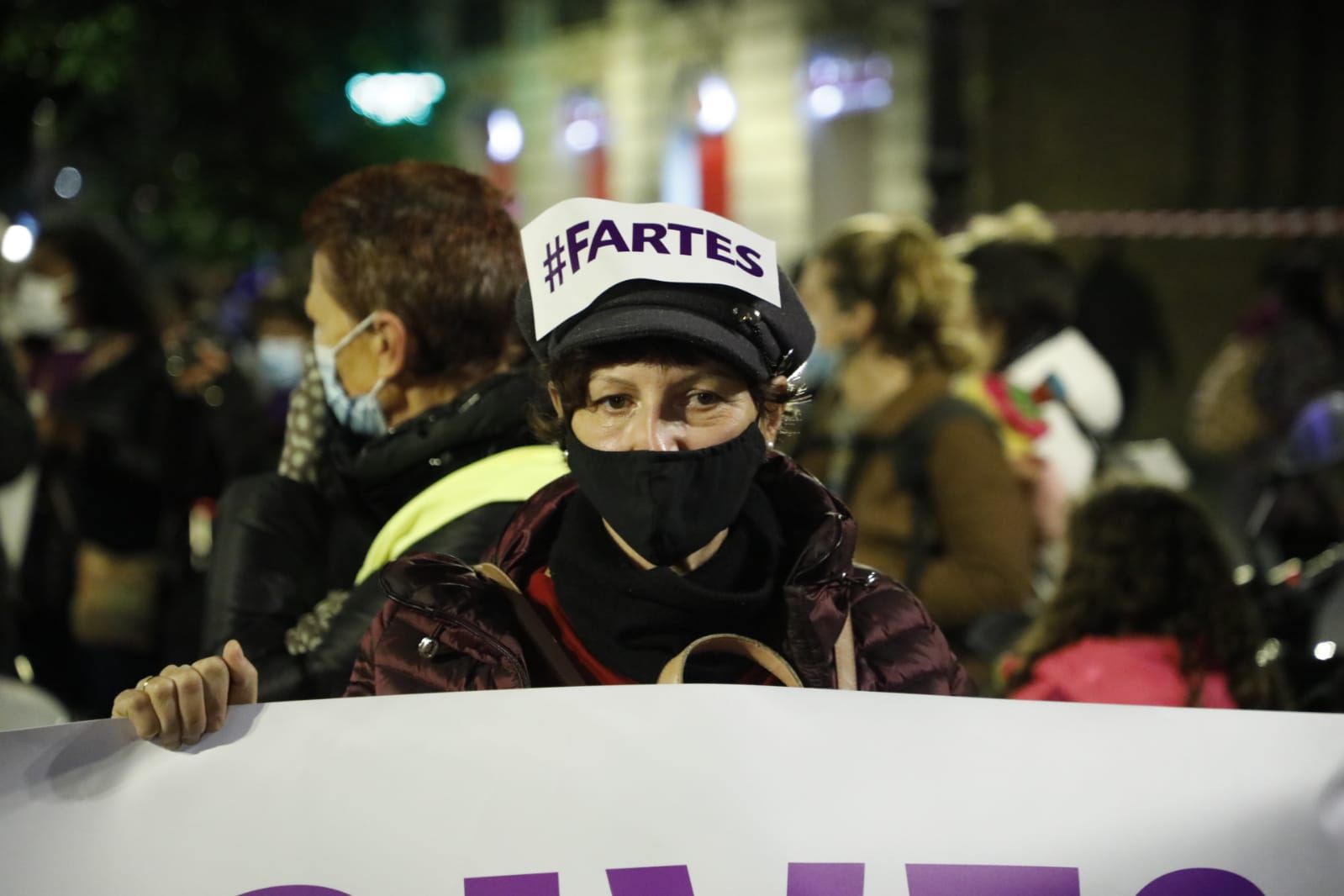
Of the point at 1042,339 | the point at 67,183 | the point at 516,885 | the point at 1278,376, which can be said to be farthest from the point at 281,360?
the point at 67,183

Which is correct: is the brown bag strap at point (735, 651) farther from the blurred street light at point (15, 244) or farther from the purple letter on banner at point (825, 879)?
the blurred street light at point (15, 244)

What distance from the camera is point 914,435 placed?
4.26 m

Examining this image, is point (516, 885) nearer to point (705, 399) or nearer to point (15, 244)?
point (705, 399)

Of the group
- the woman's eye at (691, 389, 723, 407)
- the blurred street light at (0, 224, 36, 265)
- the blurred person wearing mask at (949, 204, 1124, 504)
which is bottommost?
the woman's eye at (691, 389, 723, 407)

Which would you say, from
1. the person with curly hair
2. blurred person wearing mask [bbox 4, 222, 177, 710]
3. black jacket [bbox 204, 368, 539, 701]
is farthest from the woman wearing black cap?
blurred person wearing mask [bbox 4, 222, 177, 710]

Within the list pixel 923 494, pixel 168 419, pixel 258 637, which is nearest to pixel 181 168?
pixel 168 419

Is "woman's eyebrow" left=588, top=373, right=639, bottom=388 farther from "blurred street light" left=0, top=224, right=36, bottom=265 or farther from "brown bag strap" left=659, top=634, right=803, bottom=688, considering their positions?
"blurred street light" left=0, top=224, right=36, bottom=265

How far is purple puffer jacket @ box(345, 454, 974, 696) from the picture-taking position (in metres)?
2.05

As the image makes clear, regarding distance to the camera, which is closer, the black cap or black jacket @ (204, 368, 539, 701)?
the black cap

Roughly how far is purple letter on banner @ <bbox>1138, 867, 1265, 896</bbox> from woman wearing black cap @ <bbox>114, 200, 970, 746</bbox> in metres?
0.38

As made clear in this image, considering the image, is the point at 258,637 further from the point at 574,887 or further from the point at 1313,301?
the point at 1313,301

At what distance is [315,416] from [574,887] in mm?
1400

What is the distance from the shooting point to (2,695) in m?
3.11

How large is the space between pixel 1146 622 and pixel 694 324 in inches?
72.1
